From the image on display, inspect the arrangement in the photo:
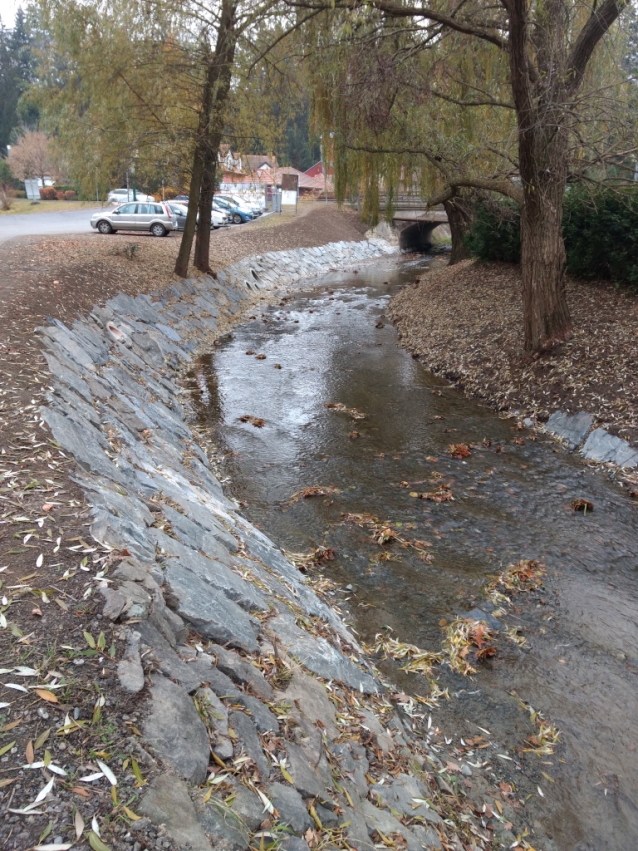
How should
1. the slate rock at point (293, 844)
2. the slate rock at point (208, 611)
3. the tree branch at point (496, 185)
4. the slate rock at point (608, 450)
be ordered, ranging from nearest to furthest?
1. the slate rock at point (293, 844)
2. the slate rock at point (208, 611)
3. the slate rock at point (608, 450)
4. the tree branch at point (496, 185)

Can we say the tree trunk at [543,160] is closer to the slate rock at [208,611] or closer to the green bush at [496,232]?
the green bush at [496,232]

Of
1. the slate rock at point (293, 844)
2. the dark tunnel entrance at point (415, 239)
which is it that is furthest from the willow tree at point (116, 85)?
the dark tunnel entrance at point (415, 239)

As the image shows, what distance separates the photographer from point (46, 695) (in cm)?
280

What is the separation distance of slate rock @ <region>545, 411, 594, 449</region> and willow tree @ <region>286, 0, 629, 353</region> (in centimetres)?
174

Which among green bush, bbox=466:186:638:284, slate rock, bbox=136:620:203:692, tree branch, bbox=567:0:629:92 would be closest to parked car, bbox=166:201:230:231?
green bush, bbox=466:186:638:284

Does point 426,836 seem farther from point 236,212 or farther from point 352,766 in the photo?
point 236,212

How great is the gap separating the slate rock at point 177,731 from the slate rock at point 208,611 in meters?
0.74

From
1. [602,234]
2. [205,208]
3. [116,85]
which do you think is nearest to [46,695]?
[602,234]

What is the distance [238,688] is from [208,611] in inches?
24.9

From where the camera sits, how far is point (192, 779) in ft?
8.85

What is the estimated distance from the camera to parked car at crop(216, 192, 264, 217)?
39.6 m

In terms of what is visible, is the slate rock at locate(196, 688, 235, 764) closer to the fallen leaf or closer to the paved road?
the fallen leaf

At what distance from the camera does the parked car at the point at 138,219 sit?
2697 cm

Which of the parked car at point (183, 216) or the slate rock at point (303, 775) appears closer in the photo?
the slate rock at point (303, 775)
